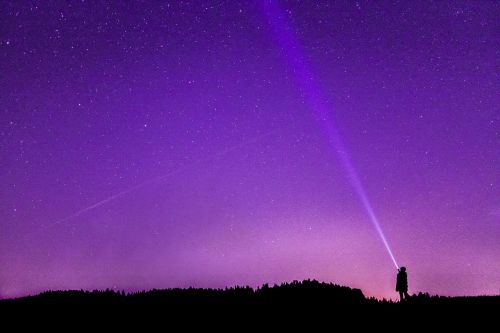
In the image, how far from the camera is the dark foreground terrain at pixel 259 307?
49.2 ft

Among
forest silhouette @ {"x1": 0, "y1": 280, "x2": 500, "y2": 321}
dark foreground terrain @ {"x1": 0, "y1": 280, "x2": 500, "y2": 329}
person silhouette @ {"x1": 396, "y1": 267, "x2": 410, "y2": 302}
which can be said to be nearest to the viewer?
dark foreground terrain @ {"x1": 0, "y1": 280, "x2": 500, "y2": 329}

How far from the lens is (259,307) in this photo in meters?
17.0

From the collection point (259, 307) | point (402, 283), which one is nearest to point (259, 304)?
point (259, 307)

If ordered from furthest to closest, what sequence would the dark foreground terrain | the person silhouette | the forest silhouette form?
the person silhouette < the forest silhouette < the dark foreground terrain

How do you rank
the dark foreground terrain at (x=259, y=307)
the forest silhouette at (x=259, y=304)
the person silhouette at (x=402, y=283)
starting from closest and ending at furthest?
the dark foreground terrain at (x=259, y=307) < the forest silhouette at (x=259, y=304) < the person silhouette at (x=402, y=283)

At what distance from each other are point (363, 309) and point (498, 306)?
16.1ft

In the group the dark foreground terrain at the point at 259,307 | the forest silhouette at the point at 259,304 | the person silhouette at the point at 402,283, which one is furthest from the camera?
the person silhouette at the point at 402,283

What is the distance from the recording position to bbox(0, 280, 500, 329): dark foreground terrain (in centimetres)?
1501

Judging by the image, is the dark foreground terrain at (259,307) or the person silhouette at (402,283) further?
the person silhouette at (402,283)

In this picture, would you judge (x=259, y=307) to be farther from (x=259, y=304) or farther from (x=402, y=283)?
(x=402, y=283)

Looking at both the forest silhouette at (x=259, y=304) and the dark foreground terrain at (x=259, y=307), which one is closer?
the dark foreground terrain at (x=259, y=307)

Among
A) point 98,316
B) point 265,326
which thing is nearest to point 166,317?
point 98,316

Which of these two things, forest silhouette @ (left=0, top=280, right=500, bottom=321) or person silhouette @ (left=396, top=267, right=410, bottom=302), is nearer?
forest silhouette @ (left=0, top=280, right=500, bottom=321)

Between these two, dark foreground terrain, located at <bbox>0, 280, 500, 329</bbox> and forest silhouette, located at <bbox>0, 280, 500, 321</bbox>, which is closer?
dark foreground terrain, located at <bbox>0, 280, 500, 329</bbox>
